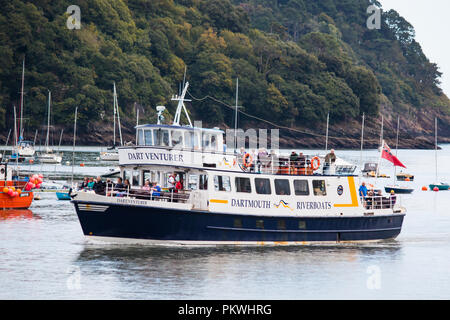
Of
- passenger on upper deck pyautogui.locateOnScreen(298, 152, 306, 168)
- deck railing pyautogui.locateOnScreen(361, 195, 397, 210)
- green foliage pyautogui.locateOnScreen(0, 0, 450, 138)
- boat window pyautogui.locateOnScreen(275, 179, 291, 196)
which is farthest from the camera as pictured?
green foliage pyautogui.locateOnScreen(0, 0, 450, 138)

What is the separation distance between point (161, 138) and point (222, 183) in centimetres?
345

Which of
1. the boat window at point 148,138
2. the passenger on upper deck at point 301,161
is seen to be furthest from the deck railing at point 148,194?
the passenger on upper deck at point 301,161

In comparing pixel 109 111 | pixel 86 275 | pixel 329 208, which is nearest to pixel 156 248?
pixel 86 275

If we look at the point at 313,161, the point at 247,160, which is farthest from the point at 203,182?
the point at 313,161

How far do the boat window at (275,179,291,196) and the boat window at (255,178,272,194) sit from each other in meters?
0.43

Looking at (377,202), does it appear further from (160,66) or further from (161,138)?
(160,66)

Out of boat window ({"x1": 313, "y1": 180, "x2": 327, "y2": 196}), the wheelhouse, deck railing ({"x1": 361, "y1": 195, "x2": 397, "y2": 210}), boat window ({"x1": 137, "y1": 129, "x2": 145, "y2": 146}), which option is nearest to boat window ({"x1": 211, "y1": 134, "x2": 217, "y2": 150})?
the wheelhouse

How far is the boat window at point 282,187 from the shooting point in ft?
113

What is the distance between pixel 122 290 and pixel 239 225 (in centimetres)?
825

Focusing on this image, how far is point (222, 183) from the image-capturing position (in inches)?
1319

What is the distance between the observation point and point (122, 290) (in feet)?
88.0

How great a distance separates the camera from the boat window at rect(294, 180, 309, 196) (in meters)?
35.0

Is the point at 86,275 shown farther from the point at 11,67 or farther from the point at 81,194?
the point at 11,67

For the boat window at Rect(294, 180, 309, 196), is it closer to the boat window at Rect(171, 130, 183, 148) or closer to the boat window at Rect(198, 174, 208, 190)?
the boat window at Rect(198, 174, 208, 190)
